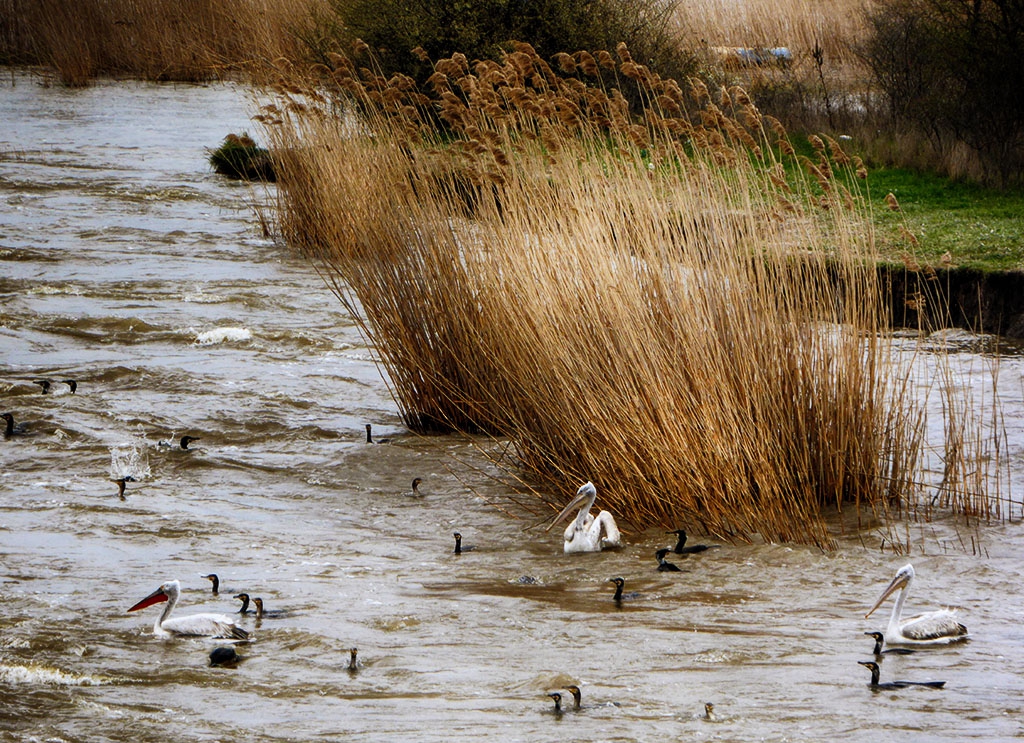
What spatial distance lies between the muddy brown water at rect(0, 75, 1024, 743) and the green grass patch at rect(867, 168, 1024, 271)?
1.76 m

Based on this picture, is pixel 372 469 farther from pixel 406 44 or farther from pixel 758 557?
pixel 406 44

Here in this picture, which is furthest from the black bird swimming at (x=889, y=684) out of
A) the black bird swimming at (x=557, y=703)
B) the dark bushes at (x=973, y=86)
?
the dark bushes at (x=973, y=86)

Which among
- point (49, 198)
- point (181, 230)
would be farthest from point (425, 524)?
point (49, 198)

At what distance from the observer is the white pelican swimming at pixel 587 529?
613cm

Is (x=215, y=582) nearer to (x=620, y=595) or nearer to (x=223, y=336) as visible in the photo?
(x=620, y=595)

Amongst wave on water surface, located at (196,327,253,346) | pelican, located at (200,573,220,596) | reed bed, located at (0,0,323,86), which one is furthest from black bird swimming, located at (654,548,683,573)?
reed bed, located at (0,0,323,86)

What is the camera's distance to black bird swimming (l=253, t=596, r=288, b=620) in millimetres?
5285

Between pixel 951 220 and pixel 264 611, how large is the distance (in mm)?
9335

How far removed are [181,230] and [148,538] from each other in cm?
881

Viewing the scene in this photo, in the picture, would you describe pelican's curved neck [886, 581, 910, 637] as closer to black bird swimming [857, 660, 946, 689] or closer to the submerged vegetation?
black bird swimming [857, 660, 946, 689]

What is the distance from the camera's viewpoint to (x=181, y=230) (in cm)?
1465

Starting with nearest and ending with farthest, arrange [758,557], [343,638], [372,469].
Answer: [343,638], [758,557], [372,469]

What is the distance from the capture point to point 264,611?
17.5 ft

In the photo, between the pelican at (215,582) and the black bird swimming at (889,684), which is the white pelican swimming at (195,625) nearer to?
the pelican at (215,582)
